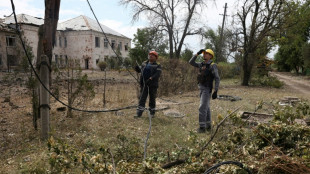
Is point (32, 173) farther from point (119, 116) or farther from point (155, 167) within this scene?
point (119, 116)

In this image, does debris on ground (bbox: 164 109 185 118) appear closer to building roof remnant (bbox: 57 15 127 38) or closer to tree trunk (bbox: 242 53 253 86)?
tree trunk (bbox: 242 53 253 86)

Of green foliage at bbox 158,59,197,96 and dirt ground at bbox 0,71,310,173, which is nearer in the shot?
dirt ground at bbox 0,71,310,173

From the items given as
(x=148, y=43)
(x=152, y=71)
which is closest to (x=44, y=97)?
(x=152, y=71)

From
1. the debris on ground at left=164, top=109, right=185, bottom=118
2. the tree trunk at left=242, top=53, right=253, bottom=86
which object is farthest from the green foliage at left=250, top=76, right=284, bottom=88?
the debris on ground at left=164, top=109, right=185, bottom=118

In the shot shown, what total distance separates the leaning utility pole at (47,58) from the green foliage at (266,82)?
1520cm

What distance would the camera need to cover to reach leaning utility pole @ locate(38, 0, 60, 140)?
4.10 meters

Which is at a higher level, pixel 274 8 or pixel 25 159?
pixel 274 8

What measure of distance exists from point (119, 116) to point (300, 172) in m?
4.53

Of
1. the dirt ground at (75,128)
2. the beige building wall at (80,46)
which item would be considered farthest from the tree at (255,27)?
the beige building wall at (80,46)

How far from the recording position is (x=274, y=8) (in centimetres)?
1455

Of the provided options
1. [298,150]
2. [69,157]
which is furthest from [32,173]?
[298,150]

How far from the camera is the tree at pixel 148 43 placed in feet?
82.4

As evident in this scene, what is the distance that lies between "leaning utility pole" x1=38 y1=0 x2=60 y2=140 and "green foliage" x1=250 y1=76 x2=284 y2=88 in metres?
15.2

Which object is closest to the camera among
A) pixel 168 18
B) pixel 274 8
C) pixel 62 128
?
pixel 62 128
